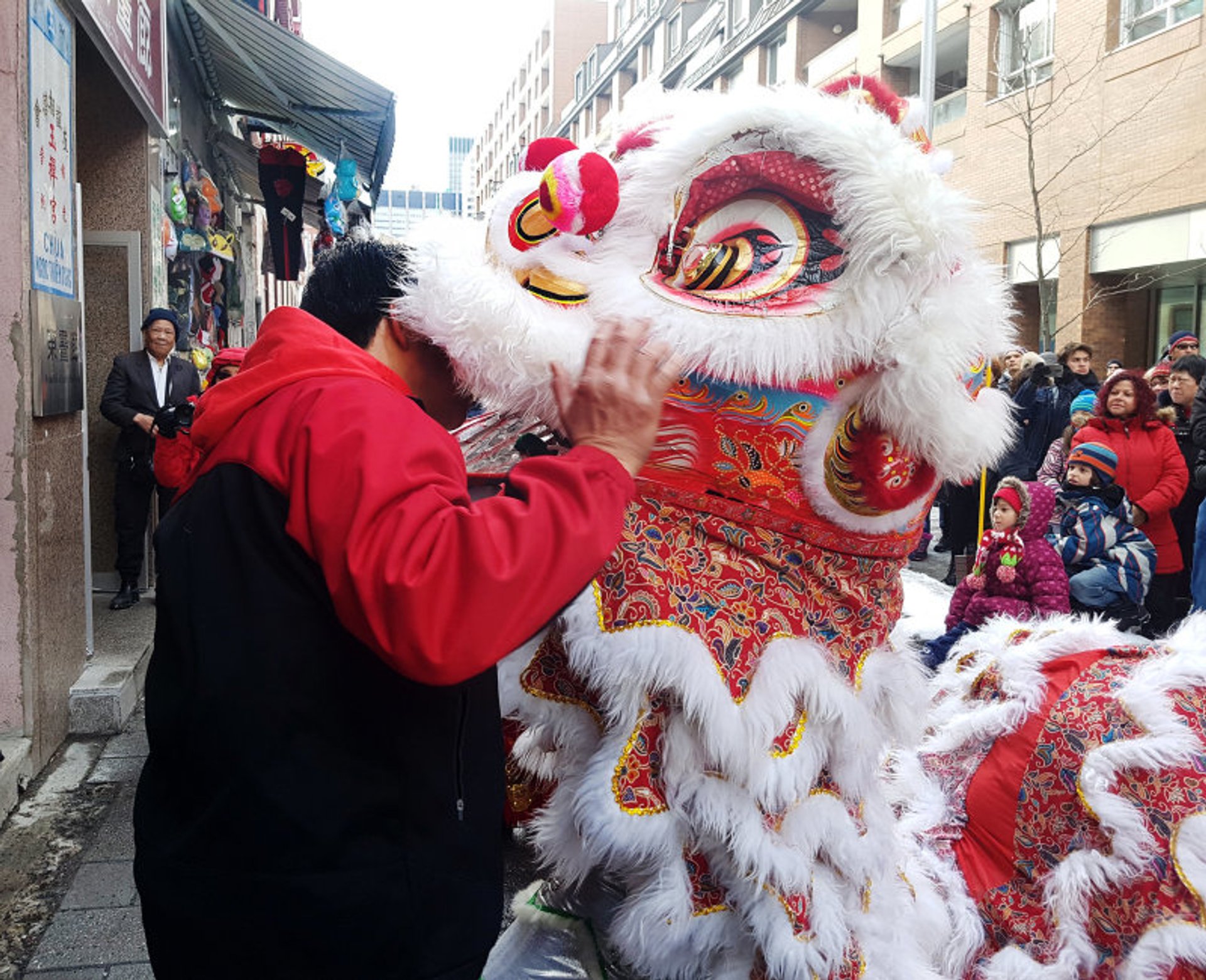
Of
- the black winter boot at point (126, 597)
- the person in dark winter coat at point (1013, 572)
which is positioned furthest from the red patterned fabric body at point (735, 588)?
the black winter boot at point (126, 597)

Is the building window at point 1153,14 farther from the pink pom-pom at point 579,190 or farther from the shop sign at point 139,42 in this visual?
the pink pom-pom at point 579,190

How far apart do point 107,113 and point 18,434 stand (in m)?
3.15

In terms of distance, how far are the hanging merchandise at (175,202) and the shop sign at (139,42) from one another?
2.70 ft

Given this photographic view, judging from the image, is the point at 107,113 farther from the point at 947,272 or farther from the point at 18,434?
the point at 947,272

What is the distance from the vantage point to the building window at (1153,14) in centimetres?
1284

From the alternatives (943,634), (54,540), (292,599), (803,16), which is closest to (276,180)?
(54,540)

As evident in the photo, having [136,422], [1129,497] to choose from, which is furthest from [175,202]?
[1129,497]

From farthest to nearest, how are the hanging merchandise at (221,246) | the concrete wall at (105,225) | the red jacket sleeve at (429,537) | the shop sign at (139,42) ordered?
the hanging merchandise at (221,246)
the concrete wall at (105,225)
the shop sign at (139,42)
the red jacket sleeve at (429,537)

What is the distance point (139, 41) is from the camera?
17.7 feet

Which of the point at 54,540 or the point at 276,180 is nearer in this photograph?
the point at 54,540

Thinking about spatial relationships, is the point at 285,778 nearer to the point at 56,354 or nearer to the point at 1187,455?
the point at 56,354

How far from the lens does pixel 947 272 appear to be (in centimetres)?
163

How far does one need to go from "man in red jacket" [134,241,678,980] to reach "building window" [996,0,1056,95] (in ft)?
50.0

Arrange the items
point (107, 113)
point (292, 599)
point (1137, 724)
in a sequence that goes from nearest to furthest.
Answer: point (292, 599) → point (1137, 724) → point (107, 113)
